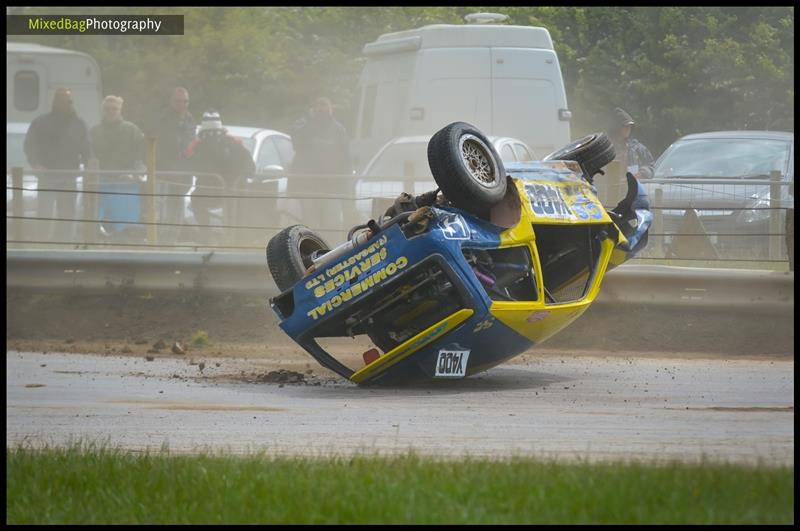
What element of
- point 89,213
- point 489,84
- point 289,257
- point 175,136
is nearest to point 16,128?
point 175,136

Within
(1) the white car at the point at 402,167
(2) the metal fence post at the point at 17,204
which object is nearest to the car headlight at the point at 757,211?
(1) the white car at the point at 402,167

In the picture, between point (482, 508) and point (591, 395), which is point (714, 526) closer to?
point (482, 508)

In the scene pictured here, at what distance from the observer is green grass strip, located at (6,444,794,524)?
5.50m

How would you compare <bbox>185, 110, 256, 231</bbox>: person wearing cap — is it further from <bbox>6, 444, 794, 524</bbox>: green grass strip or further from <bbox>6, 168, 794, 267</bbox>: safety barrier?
<bbox>6, 444, 794, 524</bbox>: green grass strip

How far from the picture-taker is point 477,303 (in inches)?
381

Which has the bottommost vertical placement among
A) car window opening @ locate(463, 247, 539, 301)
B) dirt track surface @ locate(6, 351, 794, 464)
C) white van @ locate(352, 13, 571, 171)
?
dirt track surface @ locate(6, 351, 794, 464)

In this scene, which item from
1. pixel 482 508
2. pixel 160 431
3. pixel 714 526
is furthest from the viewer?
pixel 160 431

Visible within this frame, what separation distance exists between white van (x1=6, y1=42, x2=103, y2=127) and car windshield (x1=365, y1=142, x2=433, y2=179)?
7747mm

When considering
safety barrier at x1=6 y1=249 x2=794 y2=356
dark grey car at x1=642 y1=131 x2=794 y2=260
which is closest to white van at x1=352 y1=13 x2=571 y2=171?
dark grey car at x1=642 y1=131 x2=794 y2=260

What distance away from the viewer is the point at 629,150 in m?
17.5

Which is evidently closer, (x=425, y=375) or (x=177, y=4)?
(x=425, y=375)

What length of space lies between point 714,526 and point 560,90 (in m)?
14.9

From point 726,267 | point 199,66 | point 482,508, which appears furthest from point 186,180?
point 199,66

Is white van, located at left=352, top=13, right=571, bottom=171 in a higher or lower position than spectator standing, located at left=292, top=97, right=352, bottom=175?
higher
